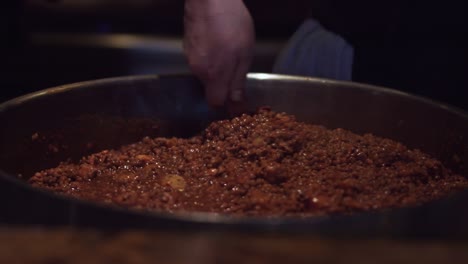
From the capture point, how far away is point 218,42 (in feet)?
3.44

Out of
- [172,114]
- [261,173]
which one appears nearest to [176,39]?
[172,114]

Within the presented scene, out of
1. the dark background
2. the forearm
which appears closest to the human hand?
the forearm

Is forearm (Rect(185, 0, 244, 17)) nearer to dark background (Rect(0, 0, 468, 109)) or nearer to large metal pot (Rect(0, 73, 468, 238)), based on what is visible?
large metal pot (Rect(0, 73, 468, 238))

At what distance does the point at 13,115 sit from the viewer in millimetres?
929

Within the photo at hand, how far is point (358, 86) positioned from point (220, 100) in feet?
0.90

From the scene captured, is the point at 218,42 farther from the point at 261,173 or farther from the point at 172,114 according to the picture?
the point at 261,173

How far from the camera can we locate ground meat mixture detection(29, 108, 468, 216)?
0.76 meters

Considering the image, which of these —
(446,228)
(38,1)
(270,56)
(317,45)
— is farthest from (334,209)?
(38,1)

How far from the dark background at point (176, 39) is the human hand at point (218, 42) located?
40 centimetres

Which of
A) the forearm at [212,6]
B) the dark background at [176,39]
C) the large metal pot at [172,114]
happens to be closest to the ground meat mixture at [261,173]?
the large metal pot at [172,114]

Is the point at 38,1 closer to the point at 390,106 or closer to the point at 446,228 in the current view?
the point at 390,106

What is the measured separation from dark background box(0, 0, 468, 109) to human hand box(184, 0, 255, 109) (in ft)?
1.32

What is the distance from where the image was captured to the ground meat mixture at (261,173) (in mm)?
759

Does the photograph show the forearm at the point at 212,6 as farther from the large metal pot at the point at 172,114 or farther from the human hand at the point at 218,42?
the large metal pot at the point at 172,114
